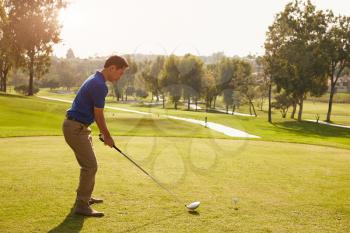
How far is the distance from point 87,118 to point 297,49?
2378 inches

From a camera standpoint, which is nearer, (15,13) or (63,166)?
(63,166)

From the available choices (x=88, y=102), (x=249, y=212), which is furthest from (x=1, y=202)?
(x=249, y=212)

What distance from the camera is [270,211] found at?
8250mm

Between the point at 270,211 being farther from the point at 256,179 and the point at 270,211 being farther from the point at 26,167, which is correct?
the point at 26,167

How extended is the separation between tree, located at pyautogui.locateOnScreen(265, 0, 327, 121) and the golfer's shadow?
60215 millimetres

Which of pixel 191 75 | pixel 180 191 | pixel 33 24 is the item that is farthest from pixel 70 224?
pixel 191 75

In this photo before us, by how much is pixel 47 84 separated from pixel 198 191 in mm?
185134

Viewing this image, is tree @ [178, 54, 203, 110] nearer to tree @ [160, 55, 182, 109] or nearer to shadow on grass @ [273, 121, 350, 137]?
tree @ [160, 55, 182, 109]

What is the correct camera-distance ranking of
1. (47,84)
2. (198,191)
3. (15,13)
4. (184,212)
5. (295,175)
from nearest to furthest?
(184,212)
(198,191)
(295,175)
(15,13)
(47,84)

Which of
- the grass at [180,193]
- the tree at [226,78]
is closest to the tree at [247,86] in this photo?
the tree at [226,78]

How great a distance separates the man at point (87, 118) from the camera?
7.91m

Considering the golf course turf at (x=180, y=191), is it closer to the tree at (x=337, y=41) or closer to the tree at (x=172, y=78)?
the tree at (x=337, y=41)

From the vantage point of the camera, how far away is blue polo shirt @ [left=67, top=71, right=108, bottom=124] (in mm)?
7875

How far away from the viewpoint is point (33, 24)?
2459 inches
